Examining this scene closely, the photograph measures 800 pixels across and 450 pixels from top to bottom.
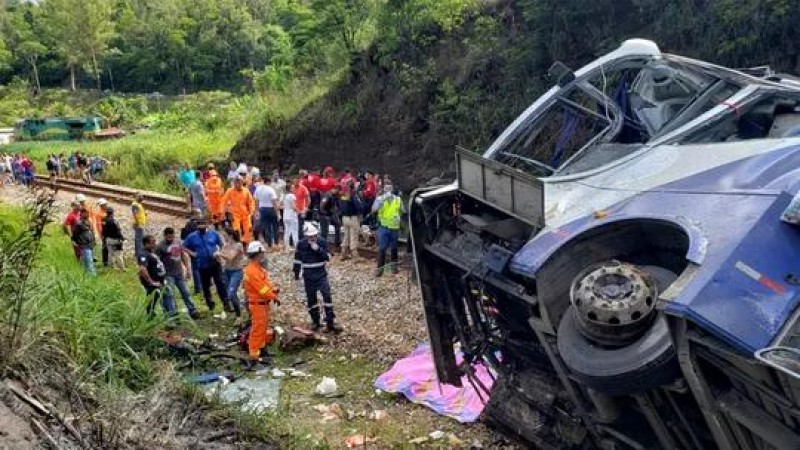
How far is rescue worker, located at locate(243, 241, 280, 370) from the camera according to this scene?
833 cm

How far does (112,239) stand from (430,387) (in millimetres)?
7165

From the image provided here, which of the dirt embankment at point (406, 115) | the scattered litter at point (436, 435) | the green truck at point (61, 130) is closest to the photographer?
the scattered litter at point (436, 435)

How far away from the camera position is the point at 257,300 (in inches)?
330

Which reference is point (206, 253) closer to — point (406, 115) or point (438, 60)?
point (406, 115)

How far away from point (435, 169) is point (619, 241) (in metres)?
11.7

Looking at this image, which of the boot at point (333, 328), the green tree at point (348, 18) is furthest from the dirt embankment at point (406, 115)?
the boot at point (333, 328)

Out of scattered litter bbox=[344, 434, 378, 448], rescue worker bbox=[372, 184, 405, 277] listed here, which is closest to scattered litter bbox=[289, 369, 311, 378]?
scattered litter bbox=[344, 434, 378, 448]

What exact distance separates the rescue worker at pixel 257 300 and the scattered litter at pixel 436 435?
8.27 ft

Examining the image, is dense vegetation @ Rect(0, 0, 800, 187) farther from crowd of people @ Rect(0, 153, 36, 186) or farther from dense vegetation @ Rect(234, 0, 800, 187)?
crowd of people @ Rect(0, 153, 36, 186)

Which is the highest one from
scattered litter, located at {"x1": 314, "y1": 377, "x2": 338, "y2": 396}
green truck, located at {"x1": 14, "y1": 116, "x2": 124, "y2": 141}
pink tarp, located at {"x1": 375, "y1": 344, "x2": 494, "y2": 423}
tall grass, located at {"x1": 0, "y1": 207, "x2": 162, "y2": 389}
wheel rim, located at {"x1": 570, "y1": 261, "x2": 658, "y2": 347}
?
wheel rim, located at {"x1": 570, "y1": 261, "x2": 658, "y2": 347}

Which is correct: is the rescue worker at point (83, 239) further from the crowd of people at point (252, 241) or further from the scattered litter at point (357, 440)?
the scattered litter at point (357, 440)

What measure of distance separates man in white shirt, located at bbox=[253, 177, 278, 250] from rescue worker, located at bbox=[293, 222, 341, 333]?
422 centimetres

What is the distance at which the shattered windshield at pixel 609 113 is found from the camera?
5598mm

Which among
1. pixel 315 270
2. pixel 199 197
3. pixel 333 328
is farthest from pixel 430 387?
pixel 199 197
